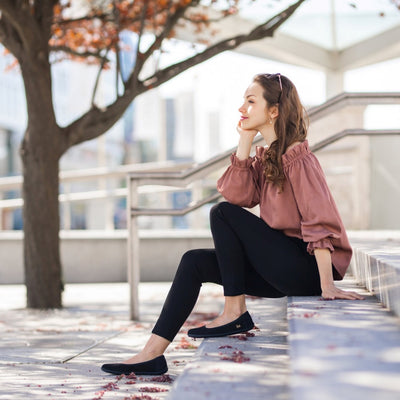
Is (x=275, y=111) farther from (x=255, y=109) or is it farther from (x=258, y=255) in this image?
(x=258, y=255)

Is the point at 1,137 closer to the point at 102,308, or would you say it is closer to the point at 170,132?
the point at 170,132

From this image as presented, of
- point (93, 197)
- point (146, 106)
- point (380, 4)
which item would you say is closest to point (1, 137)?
point (146, 106)

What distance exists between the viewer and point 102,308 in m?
5.54

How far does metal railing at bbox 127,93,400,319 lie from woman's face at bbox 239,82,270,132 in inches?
45.3

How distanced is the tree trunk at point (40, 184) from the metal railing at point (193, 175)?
1044 millimetres

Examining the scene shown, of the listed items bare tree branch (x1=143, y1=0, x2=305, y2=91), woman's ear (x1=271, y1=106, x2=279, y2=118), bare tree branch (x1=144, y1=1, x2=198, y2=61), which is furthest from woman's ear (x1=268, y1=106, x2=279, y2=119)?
bare tree branch (x1=144, y1=1, x2=198, y2=61)

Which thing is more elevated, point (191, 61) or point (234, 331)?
point (191, 61)

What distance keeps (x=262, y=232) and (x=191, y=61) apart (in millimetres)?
2844

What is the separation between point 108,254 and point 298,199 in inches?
196

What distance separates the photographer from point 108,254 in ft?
24.5

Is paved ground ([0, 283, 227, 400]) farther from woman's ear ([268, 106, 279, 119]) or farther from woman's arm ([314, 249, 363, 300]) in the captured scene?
woman's ear ([268, 106, 279, 119])

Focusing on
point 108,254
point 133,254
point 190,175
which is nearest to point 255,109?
point 190,175

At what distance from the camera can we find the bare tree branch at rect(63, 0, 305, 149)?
209 inches

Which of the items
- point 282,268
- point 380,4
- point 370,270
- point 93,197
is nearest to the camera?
point 282,268
